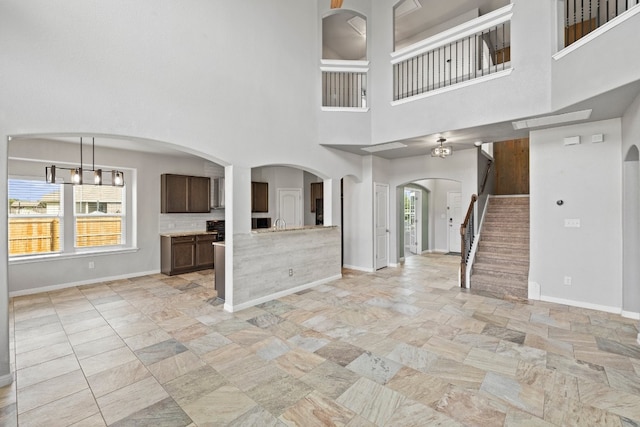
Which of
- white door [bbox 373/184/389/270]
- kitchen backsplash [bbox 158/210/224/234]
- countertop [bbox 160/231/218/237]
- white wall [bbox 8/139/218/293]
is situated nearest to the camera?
white wall [bbox 8/139/218/293]

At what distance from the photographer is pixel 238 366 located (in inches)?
111

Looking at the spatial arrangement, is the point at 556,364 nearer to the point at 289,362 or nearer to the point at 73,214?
the point at 289,362

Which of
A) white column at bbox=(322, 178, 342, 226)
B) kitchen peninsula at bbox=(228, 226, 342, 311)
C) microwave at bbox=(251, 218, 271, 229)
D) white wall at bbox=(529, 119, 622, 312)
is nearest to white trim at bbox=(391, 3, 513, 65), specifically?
white wall at bbox=(529, 119, 622, 312)

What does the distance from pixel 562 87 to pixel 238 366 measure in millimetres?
5184

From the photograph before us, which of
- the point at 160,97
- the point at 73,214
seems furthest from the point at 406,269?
the point at 73,214

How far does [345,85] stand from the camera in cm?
654

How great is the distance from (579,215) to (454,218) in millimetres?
5547

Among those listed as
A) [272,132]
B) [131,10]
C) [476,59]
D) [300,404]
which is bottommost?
[300,404]

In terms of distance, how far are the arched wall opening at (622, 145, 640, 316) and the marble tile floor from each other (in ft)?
1.08

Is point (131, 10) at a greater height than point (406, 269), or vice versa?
point (131, 10)

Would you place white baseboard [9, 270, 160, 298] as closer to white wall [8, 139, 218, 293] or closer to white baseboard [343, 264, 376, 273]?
white wall [8, 139, 218, 293]

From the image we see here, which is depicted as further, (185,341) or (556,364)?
(185,341)

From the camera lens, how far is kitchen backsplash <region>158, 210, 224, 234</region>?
6809mm

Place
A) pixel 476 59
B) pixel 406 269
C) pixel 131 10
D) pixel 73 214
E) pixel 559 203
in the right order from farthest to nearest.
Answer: pixel 406 269 < pixel 73 214 < pixel 476 59 < pixel 559 203 < pixel 131 10
